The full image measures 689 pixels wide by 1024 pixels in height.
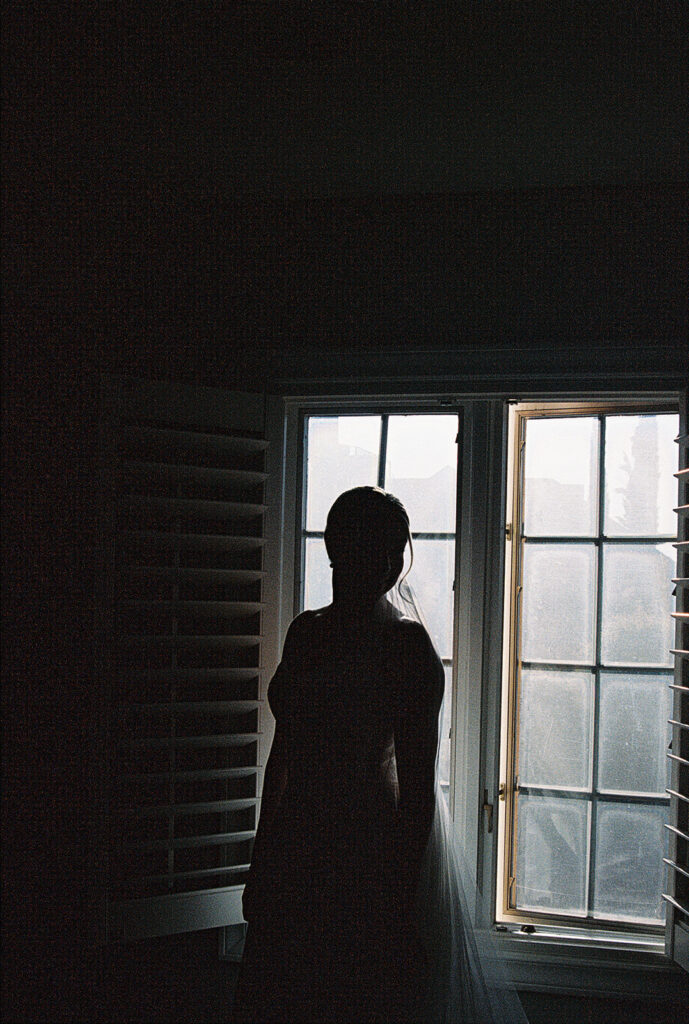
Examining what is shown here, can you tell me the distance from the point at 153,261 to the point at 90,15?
0.67 m

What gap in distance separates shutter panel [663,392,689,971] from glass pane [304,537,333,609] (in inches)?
35.5

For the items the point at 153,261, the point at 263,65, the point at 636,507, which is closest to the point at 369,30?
the point at 263,65

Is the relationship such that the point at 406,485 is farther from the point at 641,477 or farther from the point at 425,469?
the point at 641,477

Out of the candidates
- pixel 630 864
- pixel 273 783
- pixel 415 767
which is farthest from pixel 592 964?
pixel 273 783

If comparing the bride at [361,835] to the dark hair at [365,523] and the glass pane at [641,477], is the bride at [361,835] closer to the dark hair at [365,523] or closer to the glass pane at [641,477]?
the dark hair at [365,523]

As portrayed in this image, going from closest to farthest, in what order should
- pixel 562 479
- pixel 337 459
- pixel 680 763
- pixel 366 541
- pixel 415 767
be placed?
pixel 415 767
pixel 366 541
pixel 680 763
pixel 562 479
pixel 337 459

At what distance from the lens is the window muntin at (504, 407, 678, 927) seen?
2166 millimetres

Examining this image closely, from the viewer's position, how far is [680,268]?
221 centimetres

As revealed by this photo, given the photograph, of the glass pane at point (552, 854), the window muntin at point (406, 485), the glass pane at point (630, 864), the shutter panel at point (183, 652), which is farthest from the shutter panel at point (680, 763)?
the shutter panel at point (183, 652)

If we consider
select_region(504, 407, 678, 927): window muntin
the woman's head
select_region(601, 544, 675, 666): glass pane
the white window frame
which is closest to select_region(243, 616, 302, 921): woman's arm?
the woman's head

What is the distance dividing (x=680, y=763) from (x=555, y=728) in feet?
1.07

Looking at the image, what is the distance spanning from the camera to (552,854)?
2.20 meters

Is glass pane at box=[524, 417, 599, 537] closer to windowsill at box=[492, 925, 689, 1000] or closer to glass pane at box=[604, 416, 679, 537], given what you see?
glass pane at box=[604, 416, 679, 537]

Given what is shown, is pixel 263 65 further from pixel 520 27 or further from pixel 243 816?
pixel 243 816
